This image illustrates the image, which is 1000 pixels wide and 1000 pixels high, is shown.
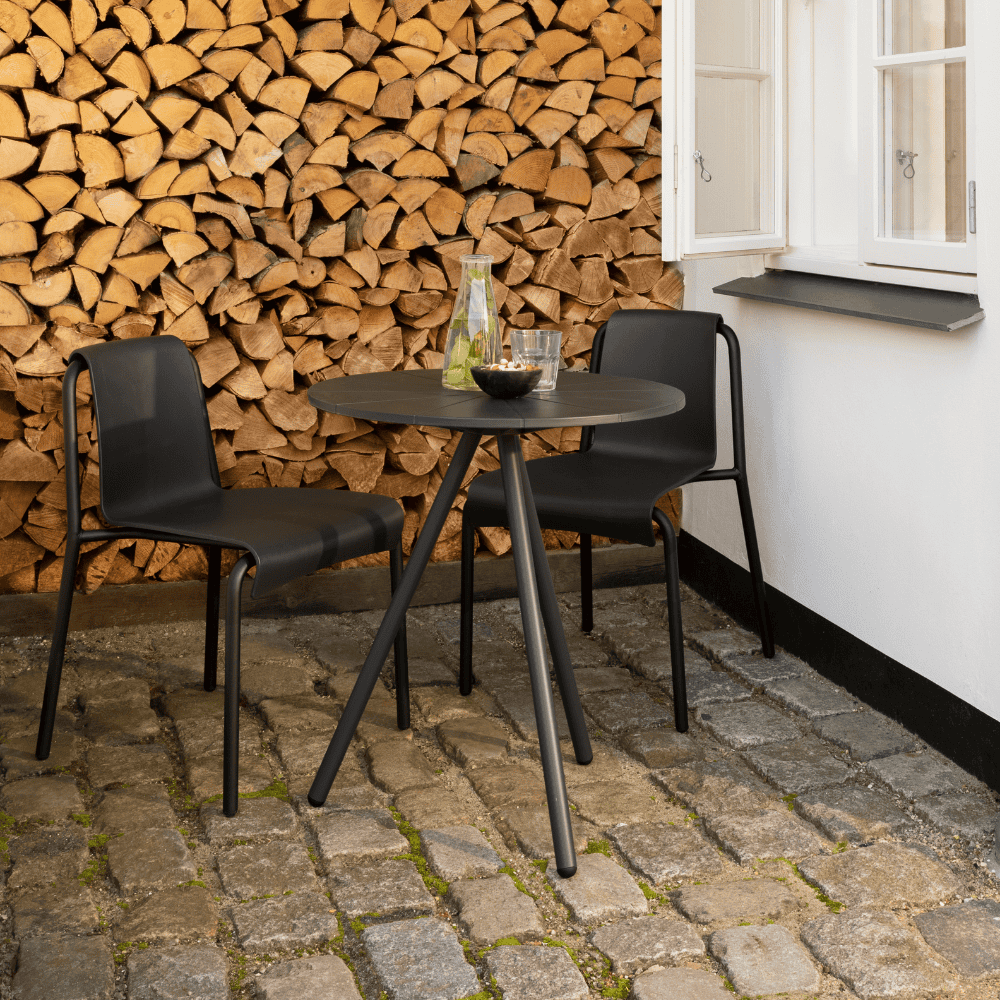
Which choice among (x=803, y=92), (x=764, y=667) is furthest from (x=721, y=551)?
(x=803, y=92)

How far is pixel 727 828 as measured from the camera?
86.8 inches

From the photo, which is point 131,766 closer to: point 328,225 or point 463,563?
point 463,563

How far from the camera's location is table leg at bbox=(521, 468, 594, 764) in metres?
2.32

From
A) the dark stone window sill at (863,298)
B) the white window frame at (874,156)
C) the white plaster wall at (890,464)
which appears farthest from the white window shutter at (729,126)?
the white window frame at (874,156)

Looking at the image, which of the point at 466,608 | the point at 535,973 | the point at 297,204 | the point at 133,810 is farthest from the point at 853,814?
the point at 297,204

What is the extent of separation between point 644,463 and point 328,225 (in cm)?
104

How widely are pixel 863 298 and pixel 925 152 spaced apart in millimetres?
326

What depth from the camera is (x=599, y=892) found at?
1998mm

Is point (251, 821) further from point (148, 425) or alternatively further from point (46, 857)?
point (148, 425)

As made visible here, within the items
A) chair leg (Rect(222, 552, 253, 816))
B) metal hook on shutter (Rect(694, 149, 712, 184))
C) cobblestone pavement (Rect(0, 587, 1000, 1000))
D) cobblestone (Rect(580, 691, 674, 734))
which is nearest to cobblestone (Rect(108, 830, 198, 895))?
cobblestone pavement (Rect(0, 587, 1000, 1000))

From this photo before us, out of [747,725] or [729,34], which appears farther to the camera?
[729,34]

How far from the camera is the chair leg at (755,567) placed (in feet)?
9.82

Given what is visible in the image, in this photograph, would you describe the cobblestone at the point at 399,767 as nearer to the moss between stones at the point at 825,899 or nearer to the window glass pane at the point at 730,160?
the moss between stones at the point at 825,899

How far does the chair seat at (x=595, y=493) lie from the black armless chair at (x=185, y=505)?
9.5 inches
